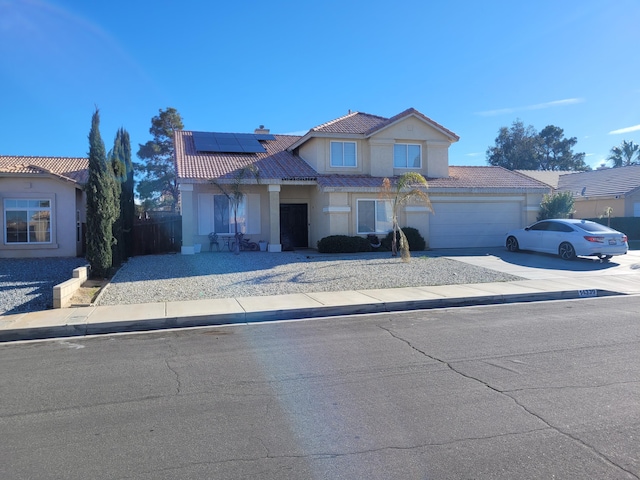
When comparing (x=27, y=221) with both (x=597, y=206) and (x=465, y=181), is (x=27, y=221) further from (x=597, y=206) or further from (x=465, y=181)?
(x=597, y=206)

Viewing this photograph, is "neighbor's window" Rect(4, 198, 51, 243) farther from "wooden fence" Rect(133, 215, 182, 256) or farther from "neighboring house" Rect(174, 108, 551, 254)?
"neighboring house" Rect(174, 108, 551, 254)

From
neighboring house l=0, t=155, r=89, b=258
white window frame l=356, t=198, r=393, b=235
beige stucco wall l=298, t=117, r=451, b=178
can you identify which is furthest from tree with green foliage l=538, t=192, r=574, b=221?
neighboring house l=0, t=155, r=89, b=258

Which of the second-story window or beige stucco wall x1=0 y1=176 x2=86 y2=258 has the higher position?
the second-story window

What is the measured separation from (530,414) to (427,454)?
1354 mm

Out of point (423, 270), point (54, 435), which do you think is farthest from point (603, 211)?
point (54, 435)

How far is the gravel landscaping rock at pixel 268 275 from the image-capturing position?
39.4 feet

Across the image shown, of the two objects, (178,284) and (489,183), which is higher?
(489,183)

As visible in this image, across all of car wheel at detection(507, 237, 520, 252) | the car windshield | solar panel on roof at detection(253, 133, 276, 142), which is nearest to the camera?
the car windshield

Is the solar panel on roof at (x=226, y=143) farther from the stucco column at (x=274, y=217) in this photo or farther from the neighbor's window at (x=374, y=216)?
the neighbor's window at (x=374, y=216)

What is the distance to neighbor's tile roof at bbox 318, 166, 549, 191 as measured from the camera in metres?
20.7

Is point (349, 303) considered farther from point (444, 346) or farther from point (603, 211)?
point (603, 211)

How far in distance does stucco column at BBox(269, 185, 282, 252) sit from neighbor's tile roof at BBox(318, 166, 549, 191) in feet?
6.26

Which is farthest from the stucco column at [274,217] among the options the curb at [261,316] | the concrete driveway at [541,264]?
the curb at [261,316]

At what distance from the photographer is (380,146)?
22328 mm
